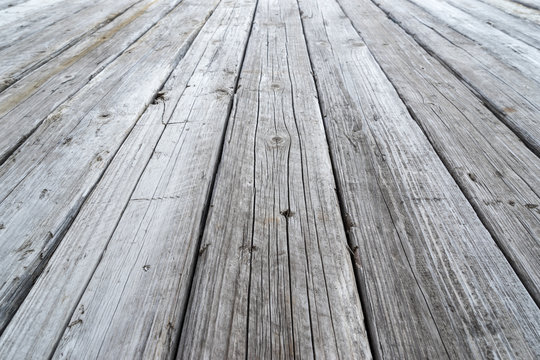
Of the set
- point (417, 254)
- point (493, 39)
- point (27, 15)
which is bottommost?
point (417, 254)

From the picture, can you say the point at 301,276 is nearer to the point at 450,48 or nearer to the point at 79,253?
the point at 79,253

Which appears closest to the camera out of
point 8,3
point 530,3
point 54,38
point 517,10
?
point 54,38

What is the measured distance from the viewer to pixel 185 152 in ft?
3.52

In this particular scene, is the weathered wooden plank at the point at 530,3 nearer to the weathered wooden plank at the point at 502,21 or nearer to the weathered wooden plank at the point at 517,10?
the weathered wooden plank at the point at 517,10

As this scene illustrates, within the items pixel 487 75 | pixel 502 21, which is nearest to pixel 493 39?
pixel 502 21

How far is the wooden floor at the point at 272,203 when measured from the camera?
0.63 meters

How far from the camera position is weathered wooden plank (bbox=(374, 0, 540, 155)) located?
119 centimetres

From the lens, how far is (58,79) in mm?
1548

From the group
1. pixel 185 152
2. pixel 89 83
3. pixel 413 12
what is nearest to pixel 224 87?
pixel 185 152

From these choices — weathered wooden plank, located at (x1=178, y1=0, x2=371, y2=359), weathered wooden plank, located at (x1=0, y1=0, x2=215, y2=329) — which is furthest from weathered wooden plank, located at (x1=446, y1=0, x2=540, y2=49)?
weathered wooden plank, located at (x1=0, y1=0, x2=215, y2=329)

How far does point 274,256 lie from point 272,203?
0.17 m

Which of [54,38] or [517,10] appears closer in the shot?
[54,38]

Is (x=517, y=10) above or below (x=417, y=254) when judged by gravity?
above

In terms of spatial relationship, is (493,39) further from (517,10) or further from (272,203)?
(272,203)
